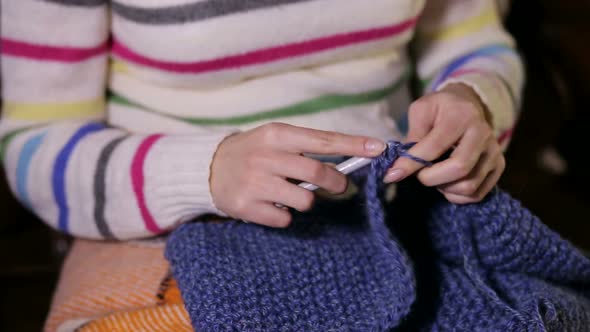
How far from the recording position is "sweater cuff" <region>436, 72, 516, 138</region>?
0.50m

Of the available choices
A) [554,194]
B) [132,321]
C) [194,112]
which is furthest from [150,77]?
[554,194]

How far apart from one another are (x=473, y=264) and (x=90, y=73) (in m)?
0.35

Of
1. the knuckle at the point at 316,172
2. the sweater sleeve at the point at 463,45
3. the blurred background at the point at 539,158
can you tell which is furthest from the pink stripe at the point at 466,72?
the knuckle at the point at 316,172

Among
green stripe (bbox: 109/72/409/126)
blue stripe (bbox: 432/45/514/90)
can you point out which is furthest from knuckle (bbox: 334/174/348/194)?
blue stripe (bbox: 432/45/514/90)

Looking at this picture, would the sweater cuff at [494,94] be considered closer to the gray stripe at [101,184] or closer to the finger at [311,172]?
the finger at [311,172]

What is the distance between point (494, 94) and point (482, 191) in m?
0.11

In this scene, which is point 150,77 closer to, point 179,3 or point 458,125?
point 179,3

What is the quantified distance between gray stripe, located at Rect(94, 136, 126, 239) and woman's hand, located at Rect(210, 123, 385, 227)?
0.40 feet

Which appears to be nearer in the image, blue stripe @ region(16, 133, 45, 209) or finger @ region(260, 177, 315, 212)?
finger @ region(260, 177, 315, 212)

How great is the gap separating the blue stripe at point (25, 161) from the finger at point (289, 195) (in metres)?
0.24

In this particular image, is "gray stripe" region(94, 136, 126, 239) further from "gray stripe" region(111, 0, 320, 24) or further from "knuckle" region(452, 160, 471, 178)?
"knuckle" region(452, 160, 471, 178)

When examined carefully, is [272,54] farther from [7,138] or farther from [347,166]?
[7,138]

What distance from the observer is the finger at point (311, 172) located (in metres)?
0.38

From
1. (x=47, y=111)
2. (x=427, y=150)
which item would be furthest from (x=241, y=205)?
(x=47, y=111)
